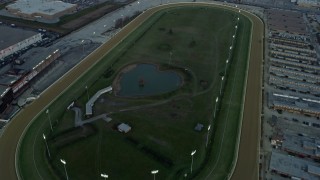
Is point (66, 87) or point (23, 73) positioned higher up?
point (23, 73)

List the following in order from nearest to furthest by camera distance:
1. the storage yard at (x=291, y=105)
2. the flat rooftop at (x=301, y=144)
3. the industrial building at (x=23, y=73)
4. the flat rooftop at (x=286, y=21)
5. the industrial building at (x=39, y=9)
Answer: the storage yard at (x=291, y=105), the flat rooftop at (x=301, y=144), the industrial building at (x=23, y=73), the flat rooftop at (x=286, y=21), the industrial building at (x=39, y=9)

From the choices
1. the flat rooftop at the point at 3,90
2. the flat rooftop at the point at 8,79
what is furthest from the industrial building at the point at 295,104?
the flat rooftop at the point at 8,79

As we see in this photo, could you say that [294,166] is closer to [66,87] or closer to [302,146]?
[302,146]

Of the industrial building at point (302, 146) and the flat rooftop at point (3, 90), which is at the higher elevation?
the flat rooftop at point (3, 90)

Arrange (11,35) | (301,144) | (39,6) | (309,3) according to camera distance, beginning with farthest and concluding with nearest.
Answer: (309,3), (39,6), (11,35), (301,144)

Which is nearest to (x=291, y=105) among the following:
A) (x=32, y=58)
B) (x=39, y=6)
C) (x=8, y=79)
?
(x=8, y=79)

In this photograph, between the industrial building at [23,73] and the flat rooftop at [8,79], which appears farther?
the industrial building at [23,73]

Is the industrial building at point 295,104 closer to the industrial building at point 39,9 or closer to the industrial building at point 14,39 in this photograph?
the industrial building at point 14,39

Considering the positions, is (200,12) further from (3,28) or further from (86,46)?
(3,28)

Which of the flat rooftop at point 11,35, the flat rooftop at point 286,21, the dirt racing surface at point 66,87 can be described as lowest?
the dirt racing surface at point 66,87
